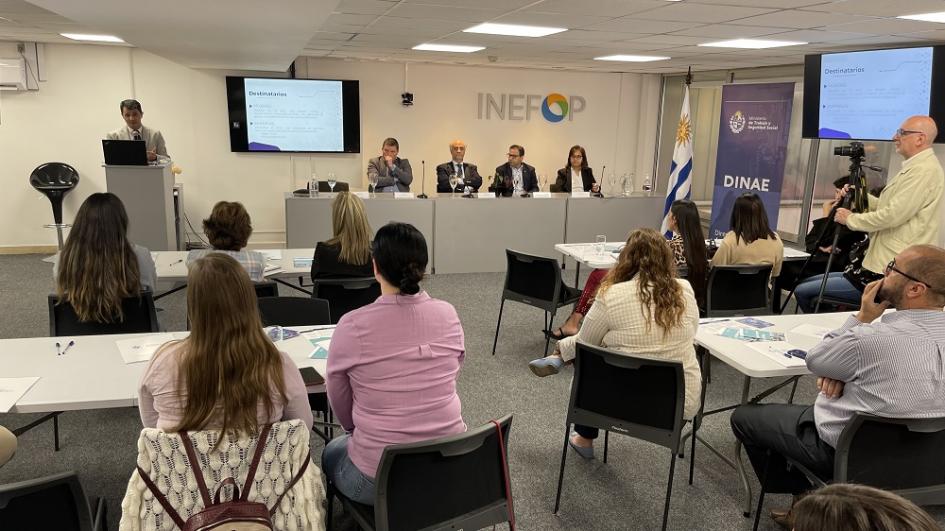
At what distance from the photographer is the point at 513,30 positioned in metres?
5.61

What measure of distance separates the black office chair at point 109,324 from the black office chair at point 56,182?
16.8 feet

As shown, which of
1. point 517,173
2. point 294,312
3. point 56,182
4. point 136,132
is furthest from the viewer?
point 517,173

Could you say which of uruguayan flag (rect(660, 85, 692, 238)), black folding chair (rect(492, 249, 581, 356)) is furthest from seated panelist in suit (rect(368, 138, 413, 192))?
black folding chair (rect(492, 249, 581, 356))

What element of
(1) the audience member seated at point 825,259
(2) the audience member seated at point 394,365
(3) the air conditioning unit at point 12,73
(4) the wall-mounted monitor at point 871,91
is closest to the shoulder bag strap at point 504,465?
(2) the audience member seated at point 394,365

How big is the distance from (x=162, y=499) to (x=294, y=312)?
4.97 ft

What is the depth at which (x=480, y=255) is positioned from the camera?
25.1ft

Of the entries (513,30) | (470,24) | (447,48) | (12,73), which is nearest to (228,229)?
(470,24)

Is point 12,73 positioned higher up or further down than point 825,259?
higher up

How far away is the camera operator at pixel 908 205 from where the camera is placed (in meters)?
4.39

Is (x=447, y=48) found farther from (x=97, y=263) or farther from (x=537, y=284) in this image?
(x=97, y=263)

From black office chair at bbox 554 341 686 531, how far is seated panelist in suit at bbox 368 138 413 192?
18.0 feet

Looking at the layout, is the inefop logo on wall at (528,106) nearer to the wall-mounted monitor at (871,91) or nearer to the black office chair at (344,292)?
the wall-mounted monitor at (871,91)

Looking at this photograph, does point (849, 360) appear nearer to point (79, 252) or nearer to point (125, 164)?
point (79, 252)

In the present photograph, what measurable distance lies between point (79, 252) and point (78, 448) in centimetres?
110
